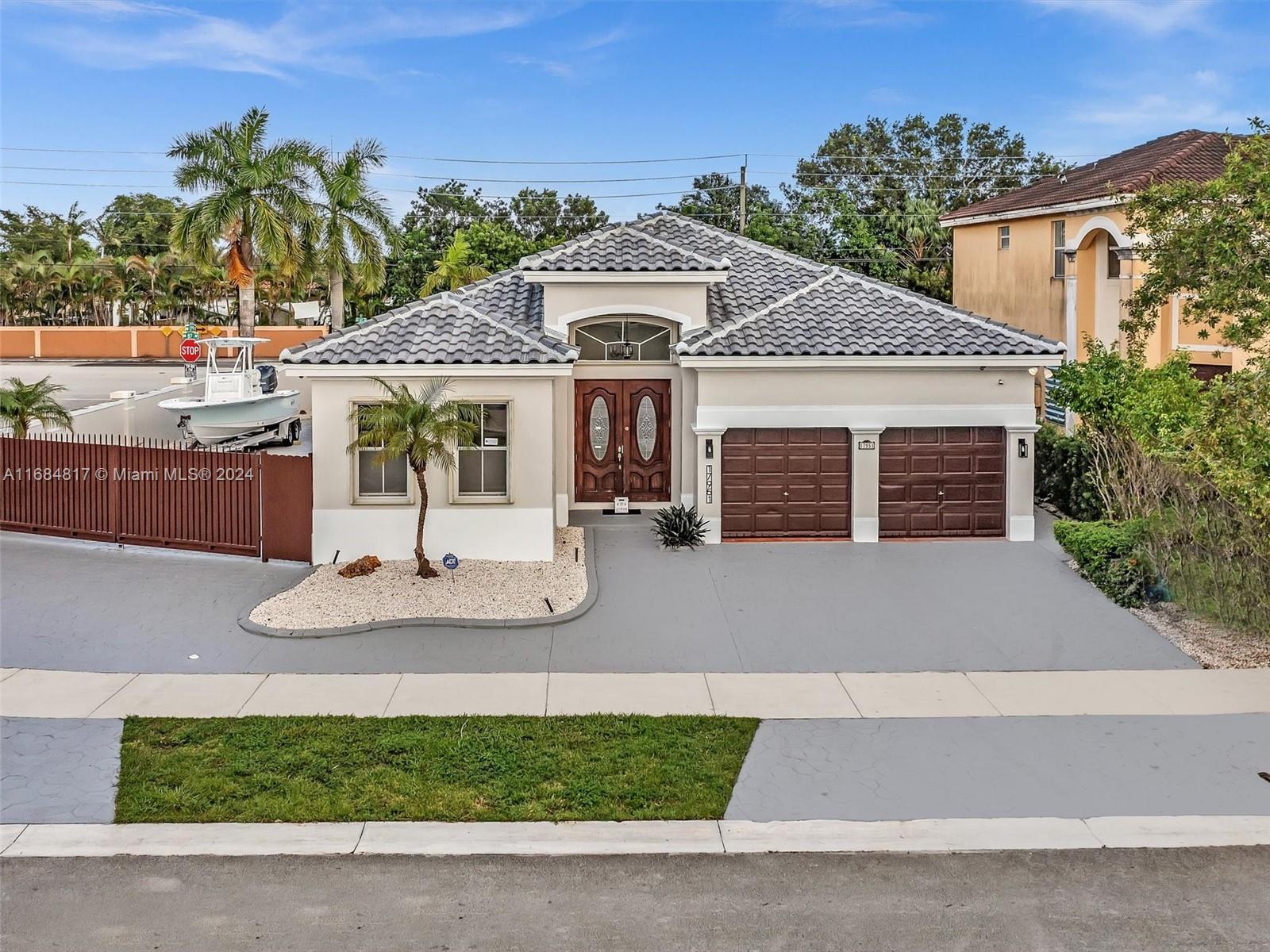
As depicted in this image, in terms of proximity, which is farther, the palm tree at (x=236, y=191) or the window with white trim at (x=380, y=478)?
the palm tree at (x=236, y=191)

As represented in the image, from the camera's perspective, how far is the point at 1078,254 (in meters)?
24.9

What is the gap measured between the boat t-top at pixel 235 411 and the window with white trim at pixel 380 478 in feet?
38.8

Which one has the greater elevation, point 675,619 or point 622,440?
point 622,440

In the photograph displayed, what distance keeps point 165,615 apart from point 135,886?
7.22m

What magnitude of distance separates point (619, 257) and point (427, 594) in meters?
7.32

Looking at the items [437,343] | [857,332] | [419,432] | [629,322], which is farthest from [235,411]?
[857,332]

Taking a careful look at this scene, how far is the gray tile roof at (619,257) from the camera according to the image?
63.1 ft

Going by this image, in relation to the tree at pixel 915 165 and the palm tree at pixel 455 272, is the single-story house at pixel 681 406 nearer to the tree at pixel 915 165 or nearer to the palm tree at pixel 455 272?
the palm tree at pixel 455 272

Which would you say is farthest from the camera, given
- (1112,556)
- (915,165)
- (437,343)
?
(915,165)

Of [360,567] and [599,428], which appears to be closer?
[360,567]

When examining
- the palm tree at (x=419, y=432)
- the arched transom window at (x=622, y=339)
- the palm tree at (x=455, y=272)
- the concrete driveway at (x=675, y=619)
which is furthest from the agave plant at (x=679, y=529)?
the palm tree at (x=455, y=272)

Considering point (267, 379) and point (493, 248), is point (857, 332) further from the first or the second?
point (493, 248)

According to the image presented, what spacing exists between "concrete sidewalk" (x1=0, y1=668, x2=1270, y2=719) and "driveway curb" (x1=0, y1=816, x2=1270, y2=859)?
2.44 metres

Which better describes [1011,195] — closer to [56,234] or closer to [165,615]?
[165,615]
